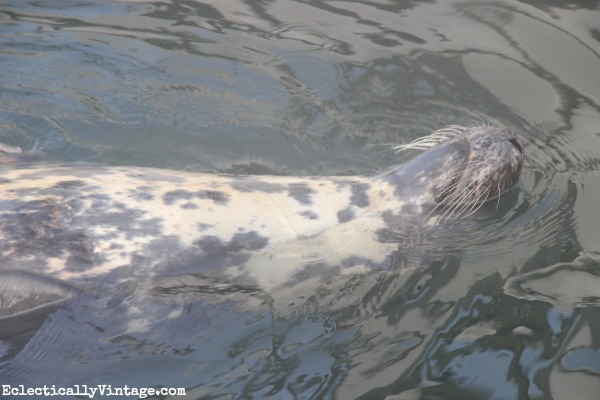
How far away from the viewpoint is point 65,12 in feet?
21.3

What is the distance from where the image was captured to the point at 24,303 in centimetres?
340

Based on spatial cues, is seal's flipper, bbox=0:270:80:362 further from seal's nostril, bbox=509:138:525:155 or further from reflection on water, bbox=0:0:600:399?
seal's nostril, bbox=509:138:525:155

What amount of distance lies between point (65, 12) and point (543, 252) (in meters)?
4.33

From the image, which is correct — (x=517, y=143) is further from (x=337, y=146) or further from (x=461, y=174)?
(x=337, y=146)

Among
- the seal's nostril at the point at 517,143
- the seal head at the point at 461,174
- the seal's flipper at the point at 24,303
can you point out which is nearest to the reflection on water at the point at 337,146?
the seal's flipper at the point at 24,303

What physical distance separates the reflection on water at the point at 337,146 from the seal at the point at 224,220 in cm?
12

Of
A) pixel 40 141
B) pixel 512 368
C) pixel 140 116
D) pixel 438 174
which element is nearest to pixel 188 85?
pixel 140 116

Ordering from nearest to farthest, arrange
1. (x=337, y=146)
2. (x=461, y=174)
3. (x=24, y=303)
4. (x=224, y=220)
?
(x=24, y=303) < (x=224, y=220) < (x=461, y=174) < (x=337, y=146)

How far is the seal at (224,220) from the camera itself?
3463 mm

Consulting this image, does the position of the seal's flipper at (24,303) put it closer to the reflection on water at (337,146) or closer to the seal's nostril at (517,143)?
the reflection on water at (337,146)

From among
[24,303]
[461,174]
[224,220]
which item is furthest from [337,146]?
[24,303]

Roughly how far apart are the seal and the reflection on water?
0.12 m

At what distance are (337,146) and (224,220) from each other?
63.5 inches

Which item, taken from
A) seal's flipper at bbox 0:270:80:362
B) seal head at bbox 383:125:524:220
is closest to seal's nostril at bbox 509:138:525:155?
seal head at bbox 383:125:524:220
